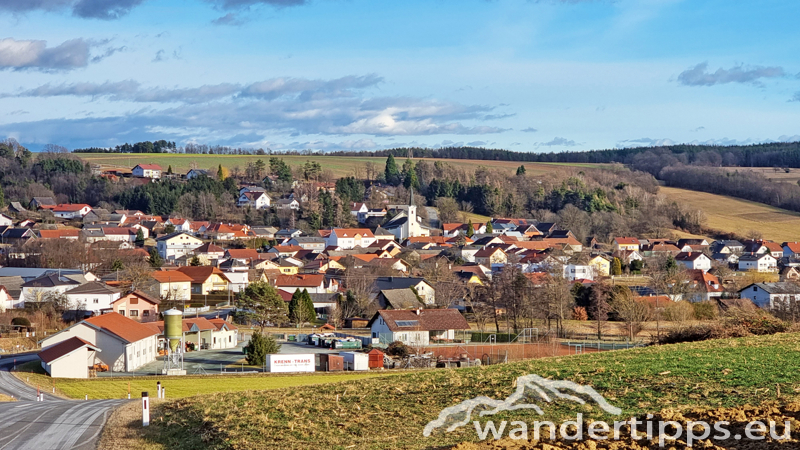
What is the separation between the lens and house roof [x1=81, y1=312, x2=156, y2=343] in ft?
116

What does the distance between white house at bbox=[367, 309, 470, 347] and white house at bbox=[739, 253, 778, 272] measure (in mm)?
46394

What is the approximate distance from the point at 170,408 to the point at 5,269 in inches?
2214

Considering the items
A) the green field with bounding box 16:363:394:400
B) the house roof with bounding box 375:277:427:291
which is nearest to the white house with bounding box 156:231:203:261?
the house roof with bounding box 375:277:427:291

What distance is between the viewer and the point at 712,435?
8.38 meters

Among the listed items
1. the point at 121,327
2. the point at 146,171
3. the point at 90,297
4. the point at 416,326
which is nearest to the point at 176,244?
the point at 90,297

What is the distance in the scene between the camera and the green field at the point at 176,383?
26.0 meters

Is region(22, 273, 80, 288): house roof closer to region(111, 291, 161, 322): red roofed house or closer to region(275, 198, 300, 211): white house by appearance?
region(111, 291, 161, 322): red roofed house

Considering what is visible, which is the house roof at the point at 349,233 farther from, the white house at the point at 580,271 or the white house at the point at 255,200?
the white house at the point at 580,271

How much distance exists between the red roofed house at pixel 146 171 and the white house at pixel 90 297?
8433 centimetres

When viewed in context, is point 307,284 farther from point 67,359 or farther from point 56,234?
point 56,234

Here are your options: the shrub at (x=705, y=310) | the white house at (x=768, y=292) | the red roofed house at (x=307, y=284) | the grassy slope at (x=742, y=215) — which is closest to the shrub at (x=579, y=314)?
the shrub at (x=705, y=310)

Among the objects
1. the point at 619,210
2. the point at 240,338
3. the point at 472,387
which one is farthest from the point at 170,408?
the point at 619,210

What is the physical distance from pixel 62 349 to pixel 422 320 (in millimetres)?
19957

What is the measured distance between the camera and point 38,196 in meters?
114
